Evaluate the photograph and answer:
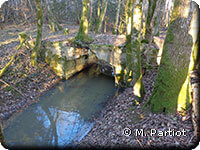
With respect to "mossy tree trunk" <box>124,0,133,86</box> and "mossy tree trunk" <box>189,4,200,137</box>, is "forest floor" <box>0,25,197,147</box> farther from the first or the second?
"mossy tree trunk" <box>124,0,133,86</box>

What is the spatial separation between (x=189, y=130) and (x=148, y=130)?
1.21 meters

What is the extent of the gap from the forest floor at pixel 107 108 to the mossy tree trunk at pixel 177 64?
0.46m

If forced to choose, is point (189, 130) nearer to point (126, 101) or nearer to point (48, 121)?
point (126, 101)

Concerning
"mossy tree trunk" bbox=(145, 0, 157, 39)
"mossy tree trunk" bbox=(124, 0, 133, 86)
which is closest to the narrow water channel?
"mossy tree trunk" bbox=(124, 0, 133, 86)

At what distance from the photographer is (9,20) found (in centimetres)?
1922

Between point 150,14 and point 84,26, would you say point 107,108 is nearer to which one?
point 150,14

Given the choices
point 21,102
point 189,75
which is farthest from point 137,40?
point 21,102

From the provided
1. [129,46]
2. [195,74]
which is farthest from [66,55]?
[195,74]

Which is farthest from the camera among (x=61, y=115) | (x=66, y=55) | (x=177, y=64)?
(x=66, y=55)

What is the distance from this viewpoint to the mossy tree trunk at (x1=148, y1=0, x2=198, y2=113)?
13.8 feet

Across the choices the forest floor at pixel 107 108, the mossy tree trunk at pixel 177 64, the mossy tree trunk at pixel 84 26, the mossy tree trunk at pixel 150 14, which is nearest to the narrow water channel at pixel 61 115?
the forest floor at pixel 107 108

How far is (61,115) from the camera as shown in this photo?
8.84m

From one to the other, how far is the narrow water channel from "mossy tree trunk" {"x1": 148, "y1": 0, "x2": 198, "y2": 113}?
4.29 metres

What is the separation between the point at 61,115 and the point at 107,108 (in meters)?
2.82
